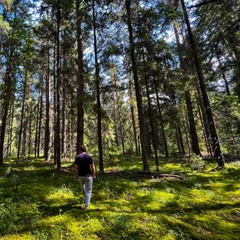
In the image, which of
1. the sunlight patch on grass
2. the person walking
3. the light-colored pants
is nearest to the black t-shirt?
the person walking

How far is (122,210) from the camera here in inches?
241

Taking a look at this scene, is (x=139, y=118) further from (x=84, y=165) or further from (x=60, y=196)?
(x=60, y=196)

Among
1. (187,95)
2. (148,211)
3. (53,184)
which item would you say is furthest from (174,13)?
(187,95)

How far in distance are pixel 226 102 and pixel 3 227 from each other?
14.4 meters

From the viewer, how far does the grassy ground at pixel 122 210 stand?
4.84 m

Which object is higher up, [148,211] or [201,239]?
[148,211]

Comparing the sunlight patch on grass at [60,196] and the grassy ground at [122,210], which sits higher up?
the sunlight patch on grass at [60,196]

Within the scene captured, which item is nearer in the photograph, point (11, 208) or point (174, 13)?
point (11, 208)

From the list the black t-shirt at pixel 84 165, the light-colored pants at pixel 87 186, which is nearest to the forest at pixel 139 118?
the light-colored pants at pixel 87 186

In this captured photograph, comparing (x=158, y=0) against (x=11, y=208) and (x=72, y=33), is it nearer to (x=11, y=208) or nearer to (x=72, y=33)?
(x=72, y=33)

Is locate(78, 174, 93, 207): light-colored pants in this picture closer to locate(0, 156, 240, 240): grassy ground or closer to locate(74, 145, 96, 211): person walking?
locate(74, 145, 96, 211): person walking

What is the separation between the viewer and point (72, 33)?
12938 millimetres

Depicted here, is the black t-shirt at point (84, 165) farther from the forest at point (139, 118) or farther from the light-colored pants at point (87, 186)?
the forest at point (139, 118)

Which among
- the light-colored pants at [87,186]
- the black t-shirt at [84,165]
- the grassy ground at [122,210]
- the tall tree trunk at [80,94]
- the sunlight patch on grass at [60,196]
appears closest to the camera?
the grassy ground at [122,210]
